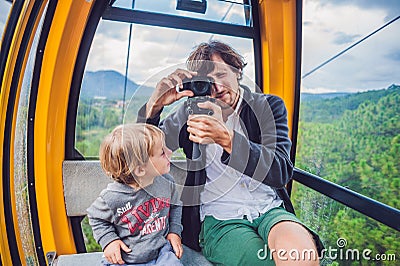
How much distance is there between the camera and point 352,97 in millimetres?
1677

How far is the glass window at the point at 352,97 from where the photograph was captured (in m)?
1.41

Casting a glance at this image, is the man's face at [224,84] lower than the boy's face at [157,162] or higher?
higher

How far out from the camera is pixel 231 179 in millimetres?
1449

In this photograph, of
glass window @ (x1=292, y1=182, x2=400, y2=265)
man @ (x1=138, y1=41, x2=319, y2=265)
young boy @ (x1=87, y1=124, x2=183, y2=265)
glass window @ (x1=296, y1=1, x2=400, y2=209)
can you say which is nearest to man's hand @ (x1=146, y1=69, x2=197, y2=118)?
man @ (x1=138, y1=41, x2=319, y2=265)

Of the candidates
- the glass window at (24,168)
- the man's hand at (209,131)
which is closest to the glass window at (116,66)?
the glass window at (24,168)

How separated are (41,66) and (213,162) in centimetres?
93

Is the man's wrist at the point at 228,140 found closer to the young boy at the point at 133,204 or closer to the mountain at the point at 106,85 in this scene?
the young boy at the point at 133,204

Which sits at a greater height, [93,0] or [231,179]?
[93,0]

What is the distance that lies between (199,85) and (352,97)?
0.81m

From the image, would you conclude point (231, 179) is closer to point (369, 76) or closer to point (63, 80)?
point (369, 76)

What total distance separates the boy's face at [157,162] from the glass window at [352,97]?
872 millimetres

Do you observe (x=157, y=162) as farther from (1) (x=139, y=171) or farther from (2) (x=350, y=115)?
(2) (x=350, y=115)

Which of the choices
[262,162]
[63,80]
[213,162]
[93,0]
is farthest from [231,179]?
[93,0]

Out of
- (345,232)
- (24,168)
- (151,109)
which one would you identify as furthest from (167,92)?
(345,232)
